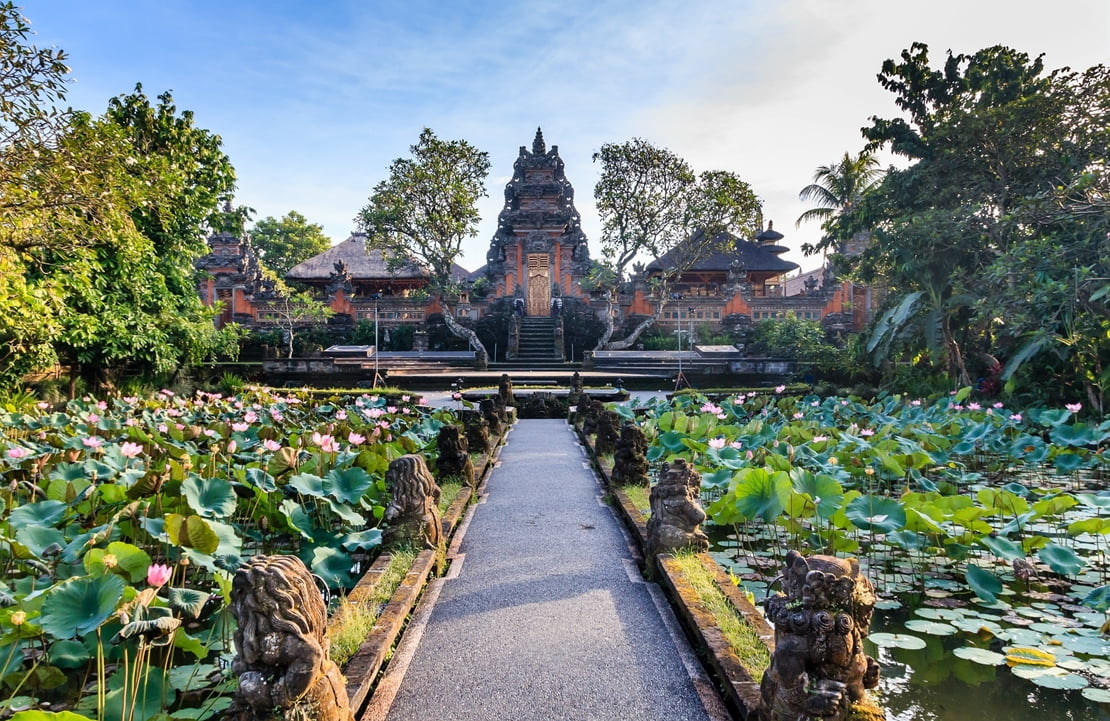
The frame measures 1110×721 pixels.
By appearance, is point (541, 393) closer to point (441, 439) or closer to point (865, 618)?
point (441, 439)

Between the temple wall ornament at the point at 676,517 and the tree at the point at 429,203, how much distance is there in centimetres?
1605

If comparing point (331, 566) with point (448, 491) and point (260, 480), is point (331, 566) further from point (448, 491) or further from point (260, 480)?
point (448, 491)

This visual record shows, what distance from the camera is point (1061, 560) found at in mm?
2994

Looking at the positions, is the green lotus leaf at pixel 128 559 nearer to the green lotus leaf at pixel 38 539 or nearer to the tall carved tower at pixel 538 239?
the green lotus leaf at pixel 38 539

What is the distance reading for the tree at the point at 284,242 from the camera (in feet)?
119

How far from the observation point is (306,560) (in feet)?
10.7

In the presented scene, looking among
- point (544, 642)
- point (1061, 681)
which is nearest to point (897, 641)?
point (1061, 681)

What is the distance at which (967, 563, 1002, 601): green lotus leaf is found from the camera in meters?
2.89

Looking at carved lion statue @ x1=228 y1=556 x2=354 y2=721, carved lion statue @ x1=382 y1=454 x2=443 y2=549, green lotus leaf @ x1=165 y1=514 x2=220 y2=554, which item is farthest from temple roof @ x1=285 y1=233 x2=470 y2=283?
carved lion statue @ x1=228 y1=556 x2=354 y2=721

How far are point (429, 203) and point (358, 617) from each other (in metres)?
18.0

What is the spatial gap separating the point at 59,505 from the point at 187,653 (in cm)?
115

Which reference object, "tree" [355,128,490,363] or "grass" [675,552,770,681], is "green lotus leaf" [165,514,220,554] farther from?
"tree" [355,128,490,363]

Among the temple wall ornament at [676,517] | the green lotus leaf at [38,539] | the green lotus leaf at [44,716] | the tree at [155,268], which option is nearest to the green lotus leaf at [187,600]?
the green lotus leaf at [38,539]

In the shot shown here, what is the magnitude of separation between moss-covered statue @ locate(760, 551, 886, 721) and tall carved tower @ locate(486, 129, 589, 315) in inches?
907
